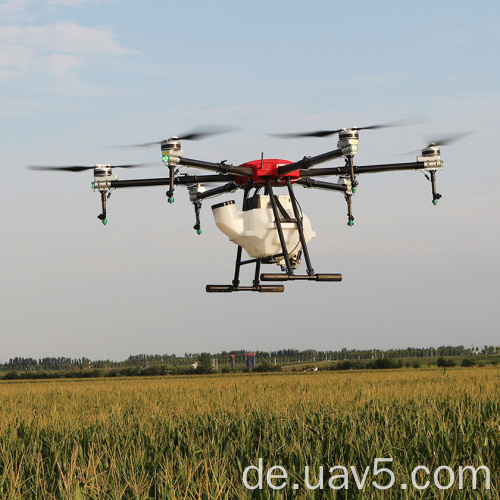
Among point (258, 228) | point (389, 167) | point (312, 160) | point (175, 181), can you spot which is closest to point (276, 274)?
point (258, 228)

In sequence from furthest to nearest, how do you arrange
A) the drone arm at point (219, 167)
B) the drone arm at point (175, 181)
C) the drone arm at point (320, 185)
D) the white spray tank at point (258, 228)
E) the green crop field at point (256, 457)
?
the drone arm at point (320, 185) → the drone arm at point (175, 181) → the white spray tank at point (258, 228) → the drone arm at point (219, 167) → the green crop field at point (256, 457)

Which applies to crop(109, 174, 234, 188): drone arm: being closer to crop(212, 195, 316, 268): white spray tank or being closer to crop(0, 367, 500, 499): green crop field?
crop(212, 195, 316, 268): white spray tank

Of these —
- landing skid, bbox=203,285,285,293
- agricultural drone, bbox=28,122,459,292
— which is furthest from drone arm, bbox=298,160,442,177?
landing skid, bbox=203,285,285,293

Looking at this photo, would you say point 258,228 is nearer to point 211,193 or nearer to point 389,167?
point 211,193

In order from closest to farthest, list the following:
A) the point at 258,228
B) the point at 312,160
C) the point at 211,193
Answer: the point at 312,160 < the point at 258,228 < the point at 211,193

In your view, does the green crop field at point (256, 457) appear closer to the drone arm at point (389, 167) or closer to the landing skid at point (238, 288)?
the landing skid at point (238, 288)

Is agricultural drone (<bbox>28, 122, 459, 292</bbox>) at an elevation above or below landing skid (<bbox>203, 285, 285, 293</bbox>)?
above

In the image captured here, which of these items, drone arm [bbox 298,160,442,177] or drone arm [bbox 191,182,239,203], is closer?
drone arm [bbox 298,160,442,177]

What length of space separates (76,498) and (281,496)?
2264mm

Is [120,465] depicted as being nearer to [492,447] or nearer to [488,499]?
[488,499]

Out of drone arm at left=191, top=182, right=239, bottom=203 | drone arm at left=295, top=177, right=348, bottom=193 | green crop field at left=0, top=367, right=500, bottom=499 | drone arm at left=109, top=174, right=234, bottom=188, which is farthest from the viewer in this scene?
drone arm at left=191, top=182, right=239, bottom=203

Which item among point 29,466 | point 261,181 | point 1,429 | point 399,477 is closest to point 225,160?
point 261,181

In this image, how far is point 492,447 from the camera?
34.8 feet

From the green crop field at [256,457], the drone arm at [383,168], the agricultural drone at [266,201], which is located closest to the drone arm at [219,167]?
the agricultural drone at [266,201]
